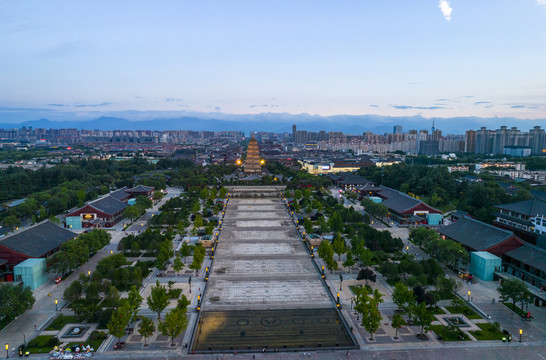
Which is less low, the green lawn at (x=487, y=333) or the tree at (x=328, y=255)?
the tree at (x=328, y=255)

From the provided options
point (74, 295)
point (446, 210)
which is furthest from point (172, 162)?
point (74, 295)

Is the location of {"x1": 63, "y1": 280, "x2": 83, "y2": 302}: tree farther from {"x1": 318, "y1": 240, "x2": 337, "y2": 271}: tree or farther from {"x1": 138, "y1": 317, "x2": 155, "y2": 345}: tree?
{"x1": 318, "y1": 240, "x2": 337, "y2": 271}: tree

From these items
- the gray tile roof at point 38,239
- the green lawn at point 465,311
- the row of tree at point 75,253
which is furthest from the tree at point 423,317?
the gray tile roof at point 38,239

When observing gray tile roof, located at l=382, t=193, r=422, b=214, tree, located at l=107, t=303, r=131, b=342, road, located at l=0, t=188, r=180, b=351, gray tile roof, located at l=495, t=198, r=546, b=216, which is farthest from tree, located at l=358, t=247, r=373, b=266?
road, located at l=0, t=188, r=180, b=351

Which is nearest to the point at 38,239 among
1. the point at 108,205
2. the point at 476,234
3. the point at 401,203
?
the point at 108,205

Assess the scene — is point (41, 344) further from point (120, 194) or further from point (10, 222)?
point (120, 194)

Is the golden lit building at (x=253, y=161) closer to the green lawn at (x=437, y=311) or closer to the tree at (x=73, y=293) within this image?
the tree at (x=73, y=293)
